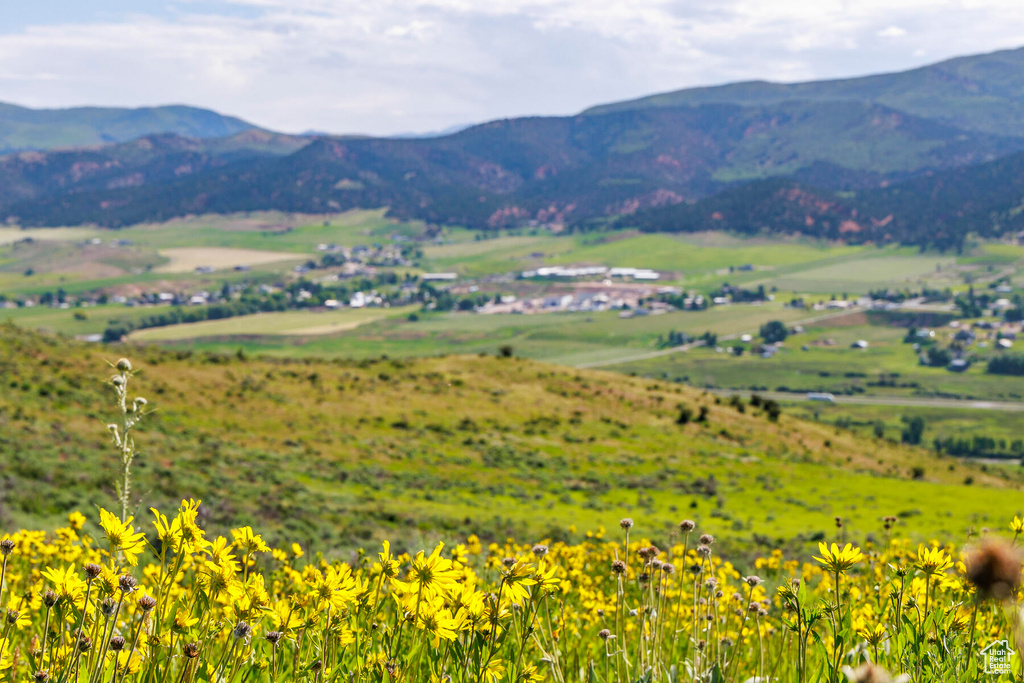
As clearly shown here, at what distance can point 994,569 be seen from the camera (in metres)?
1.28

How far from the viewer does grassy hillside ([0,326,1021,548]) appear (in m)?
21.9

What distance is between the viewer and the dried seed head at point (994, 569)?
4.02 feet

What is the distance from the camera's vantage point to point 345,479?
30.0m

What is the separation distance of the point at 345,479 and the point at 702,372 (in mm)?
115240

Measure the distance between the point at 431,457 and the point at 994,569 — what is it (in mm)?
35609

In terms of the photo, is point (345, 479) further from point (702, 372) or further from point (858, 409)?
point (702, 372)

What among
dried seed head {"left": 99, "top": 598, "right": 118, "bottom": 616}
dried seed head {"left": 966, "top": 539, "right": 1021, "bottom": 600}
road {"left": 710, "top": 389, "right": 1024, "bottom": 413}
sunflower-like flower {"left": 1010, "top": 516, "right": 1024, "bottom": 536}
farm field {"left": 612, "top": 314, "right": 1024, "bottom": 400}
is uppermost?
dried seed head {"left": 966, "top": 539, "right": 1021, "bottom": 600}

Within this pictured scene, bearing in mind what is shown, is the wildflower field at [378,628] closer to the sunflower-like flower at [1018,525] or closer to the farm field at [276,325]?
the sunflower-like flower at [1018,525]

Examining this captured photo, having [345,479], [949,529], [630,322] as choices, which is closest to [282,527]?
[345,479]

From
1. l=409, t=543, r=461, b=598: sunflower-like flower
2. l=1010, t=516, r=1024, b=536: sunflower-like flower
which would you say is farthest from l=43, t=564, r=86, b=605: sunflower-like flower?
l=1010, t=516, r=1024, b=536: sunflower-like flower

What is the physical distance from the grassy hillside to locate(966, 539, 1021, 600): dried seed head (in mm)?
12410

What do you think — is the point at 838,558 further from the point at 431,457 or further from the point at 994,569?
the point at 431,457

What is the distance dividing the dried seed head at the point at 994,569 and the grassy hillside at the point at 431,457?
12410mm

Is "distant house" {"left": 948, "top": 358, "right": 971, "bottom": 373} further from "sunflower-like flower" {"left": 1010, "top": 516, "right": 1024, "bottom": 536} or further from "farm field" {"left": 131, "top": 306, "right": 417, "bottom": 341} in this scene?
"sunflower-like flower" {"left": 1010, "top": 516, "right": 1024, "bottom": 536}
